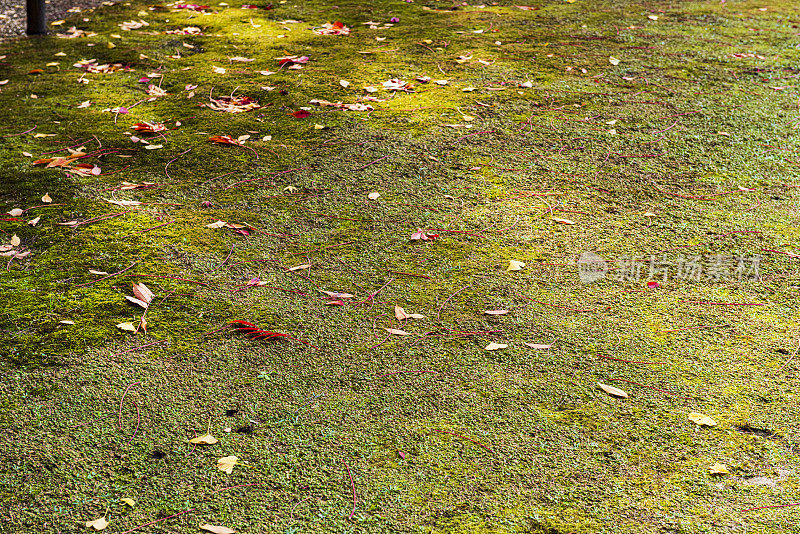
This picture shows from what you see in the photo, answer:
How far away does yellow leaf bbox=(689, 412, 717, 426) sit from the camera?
7.14 ft

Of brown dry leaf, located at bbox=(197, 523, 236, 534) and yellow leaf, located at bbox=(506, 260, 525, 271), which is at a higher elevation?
yellow leaf, located at bbox=(506, 260, 525, 271)

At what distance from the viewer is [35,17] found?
527 centimetres

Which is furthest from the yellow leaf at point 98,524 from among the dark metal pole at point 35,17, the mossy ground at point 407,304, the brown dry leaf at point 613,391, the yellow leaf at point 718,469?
the dark metal pole at point 35,17

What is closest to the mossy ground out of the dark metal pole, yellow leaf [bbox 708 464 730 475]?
yellow leaf [bbox 708 464 730 475]

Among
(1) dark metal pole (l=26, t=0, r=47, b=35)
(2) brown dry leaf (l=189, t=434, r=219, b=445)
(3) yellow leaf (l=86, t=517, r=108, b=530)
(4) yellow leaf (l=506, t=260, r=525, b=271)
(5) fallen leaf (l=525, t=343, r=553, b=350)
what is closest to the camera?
(3) yellow leaf (l=86, t=517, r=108, b=530)

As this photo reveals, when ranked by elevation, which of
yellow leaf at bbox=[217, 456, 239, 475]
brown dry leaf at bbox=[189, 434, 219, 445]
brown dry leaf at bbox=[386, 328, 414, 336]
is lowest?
yellow leaf at bbox=[217, 456, 239, 475]

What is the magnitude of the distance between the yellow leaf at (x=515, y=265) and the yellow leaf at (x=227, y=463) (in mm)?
1437

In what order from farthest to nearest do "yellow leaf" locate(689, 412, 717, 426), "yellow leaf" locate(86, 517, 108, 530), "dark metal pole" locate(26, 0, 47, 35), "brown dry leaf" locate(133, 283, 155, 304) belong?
1. "dark metal pole" locate(26, 0, 47, 35)
2. "brown dry leaf" locate(133, 283, 155, 304)
3. "yellow leaf" locate(689, 412, 717, 426)
4. "yellow leaf" locate(86, 517, 108, 530)

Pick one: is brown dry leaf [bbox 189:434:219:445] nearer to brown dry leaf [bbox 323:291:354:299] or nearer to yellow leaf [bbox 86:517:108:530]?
yellow leaf [bbox 86:517:108:530]

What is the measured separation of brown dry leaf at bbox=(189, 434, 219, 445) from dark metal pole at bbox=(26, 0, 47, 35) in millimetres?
4617

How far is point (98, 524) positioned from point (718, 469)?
71.2 inches

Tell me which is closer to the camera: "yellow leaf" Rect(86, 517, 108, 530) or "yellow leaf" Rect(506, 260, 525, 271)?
"yellow leaf" Rect(86, 517, 108, 530)

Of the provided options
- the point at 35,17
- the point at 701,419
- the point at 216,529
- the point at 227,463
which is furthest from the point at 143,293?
the point at 35,17

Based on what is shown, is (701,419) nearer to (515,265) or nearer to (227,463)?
(515,265)
